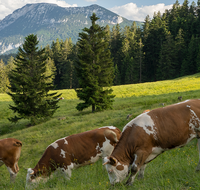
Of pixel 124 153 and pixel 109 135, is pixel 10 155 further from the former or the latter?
pixel 124 153

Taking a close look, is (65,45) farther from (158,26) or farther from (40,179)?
(40,179)

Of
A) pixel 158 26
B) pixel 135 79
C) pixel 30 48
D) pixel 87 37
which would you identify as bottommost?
pixel 135 79

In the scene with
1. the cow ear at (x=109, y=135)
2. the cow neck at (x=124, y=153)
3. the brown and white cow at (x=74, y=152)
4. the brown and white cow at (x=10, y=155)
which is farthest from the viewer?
the brown and white cow at (x=10, y=155)

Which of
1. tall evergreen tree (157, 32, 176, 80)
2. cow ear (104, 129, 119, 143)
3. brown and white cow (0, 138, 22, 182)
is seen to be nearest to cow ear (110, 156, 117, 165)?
cow ear (104, 129, 119, 143)

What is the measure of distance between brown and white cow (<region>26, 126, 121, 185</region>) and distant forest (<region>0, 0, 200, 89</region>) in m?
54.4

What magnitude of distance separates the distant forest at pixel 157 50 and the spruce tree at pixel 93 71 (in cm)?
4113

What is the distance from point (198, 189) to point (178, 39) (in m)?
68.6

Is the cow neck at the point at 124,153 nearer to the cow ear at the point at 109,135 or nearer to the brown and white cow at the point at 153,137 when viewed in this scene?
the brown and white cow at the point at 153,137

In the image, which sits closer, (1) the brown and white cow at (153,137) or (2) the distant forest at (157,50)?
(1) the brown and white cow at (153,137)

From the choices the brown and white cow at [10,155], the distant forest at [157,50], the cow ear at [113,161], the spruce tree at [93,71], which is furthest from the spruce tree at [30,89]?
the distant forest at [157,50]

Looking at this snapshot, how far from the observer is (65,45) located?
85.4 m

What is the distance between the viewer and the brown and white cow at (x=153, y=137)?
439 cm

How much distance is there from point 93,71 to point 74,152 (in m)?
16.3

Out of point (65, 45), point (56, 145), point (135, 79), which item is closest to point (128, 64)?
point (135, 79)
